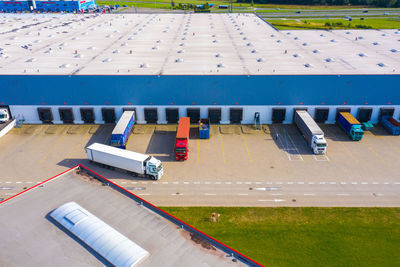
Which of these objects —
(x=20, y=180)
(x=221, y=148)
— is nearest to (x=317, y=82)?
(x=221, y=148)

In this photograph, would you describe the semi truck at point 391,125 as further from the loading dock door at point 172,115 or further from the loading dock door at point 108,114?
the loading dock door at point 108,114

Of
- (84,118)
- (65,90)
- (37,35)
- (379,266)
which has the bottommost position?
(379,266)

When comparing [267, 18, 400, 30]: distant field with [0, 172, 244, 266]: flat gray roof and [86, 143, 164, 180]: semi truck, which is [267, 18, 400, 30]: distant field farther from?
[0, 172, 244, 266]: flat gray roof

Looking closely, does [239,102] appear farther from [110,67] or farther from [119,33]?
[119,33]

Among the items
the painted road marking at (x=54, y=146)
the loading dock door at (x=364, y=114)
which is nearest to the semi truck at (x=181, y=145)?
the painted road marking at (x=54, y=146)

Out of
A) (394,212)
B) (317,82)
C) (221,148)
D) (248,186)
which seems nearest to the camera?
(394,212)

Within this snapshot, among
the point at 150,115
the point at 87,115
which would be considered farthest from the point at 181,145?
the point at 87,115

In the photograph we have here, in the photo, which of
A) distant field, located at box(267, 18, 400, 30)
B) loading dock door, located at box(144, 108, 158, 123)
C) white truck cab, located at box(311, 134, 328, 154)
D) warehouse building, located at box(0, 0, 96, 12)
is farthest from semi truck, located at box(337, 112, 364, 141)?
warehouse building, located at box(0, 0, 96, 12)
